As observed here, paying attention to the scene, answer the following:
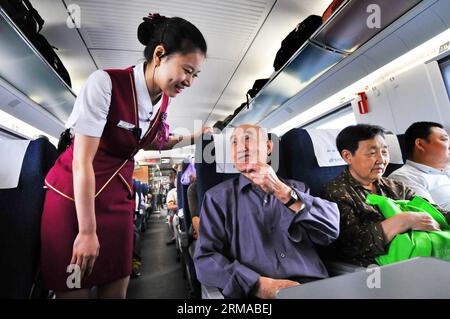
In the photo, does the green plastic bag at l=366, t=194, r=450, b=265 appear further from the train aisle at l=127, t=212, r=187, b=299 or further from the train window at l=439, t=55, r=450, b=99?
the train aisle at l=127, t=212, r=187, b=299

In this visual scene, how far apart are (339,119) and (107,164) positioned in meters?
4.19

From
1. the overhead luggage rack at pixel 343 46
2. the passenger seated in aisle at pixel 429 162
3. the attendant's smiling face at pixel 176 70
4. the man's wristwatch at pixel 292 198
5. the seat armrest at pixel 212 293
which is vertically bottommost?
the seat armrest at pixel 212 293

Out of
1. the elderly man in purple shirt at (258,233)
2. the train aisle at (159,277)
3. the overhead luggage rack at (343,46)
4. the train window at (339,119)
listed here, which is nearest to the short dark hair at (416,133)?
the overhead luggage rack at (343,46)

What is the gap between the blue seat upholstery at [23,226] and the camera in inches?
40.6

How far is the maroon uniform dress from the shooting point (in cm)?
88

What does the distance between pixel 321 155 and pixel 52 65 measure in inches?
123

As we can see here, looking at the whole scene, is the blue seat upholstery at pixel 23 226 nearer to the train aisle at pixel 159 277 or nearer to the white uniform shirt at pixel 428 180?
the train aisle at pixel 159 277

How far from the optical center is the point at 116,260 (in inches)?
39.2

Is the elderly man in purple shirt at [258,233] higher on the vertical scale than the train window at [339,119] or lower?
lower

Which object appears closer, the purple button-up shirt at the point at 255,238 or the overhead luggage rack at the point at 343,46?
the purple button-up shirt at the point at 255,238

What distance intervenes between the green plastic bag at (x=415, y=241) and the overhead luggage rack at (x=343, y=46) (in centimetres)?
168
